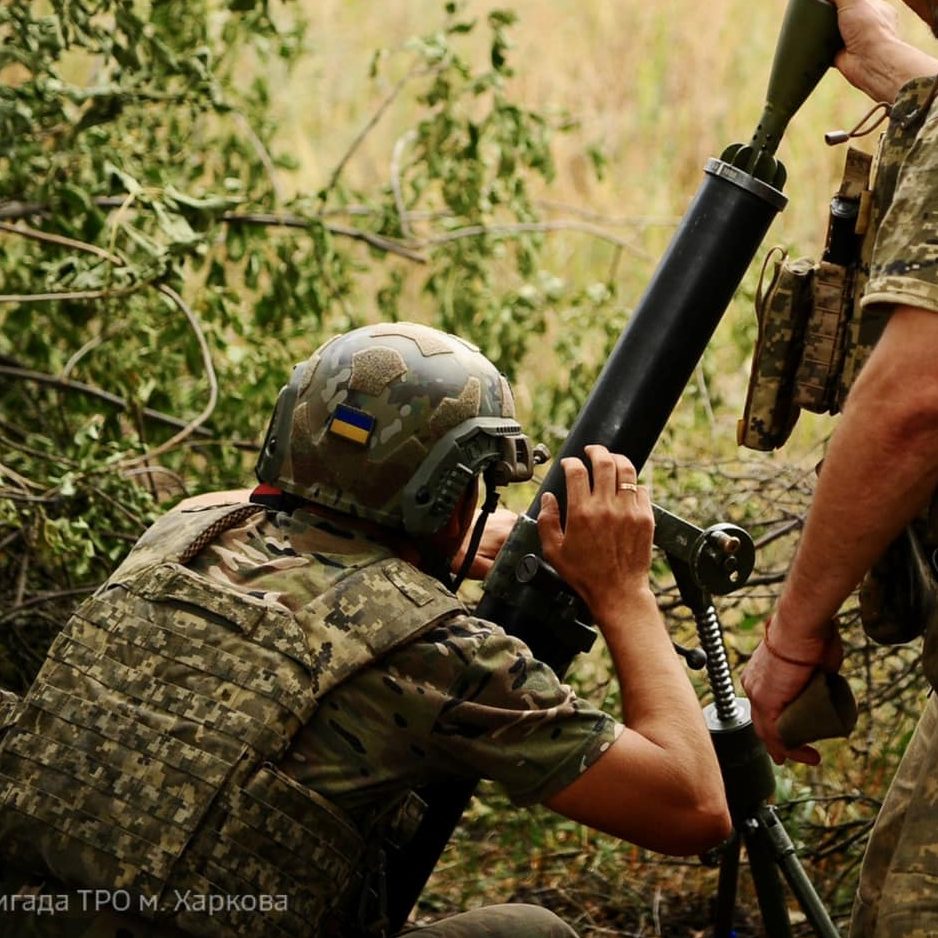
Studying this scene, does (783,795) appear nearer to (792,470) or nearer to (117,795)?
(792,470)

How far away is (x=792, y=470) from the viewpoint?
424 centimetres

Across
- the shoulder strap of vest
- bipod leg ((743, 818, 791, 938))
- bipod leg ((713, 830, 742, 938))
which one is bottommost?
bipod leg ((713, 830, 742, 938))

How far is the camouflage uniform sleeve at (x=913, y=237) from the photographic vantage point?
2.18 metres

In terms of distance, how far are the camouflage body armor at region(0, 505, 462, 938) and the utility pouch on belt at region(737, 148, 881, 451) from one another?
807 millimetres

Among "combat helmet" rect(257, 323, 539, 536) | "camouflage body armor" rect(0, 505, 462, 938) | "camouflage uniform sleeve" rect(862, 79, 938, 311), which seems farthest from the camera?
"combat helmet" rect(257, 323, 539, 536)

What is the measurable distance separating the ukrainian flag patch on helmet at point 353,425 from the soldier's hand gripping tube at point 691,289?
36 cm

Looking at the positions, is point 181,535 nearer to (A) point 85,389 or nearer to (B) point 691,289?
(B) point 691,289

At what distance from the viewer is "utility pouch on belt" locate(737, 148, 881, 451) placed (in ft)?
8.93

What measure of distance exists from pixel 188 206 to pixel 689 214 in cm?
209

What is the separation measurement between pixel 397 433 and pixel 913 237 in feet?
2.84

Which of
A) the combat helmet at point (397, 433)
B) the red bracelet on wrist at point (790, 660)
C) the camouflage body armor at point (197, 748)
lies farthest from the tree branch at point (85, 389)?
the red bracelet on wrist at point (790, 660)

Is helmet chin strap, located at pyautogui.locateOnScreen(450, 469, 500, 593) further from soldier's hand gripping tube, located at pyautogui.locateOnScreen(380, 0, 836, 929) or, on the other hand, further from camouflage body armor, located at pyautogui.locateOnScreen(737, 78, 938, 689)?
camouflage body armor, located at pyautogui.locateOnScreen(737, 78, 938, 689)

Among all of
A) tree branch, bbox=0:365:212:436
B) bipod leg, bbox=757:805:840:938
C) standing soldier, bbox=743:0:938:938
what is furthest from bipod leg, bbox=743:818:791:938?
tree branch, bbox=0:365:212:436

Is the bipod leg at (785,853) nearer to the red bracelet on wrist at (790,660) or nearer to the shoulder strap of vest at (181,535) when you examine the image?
the red bracelet on wrist at (790,660)
